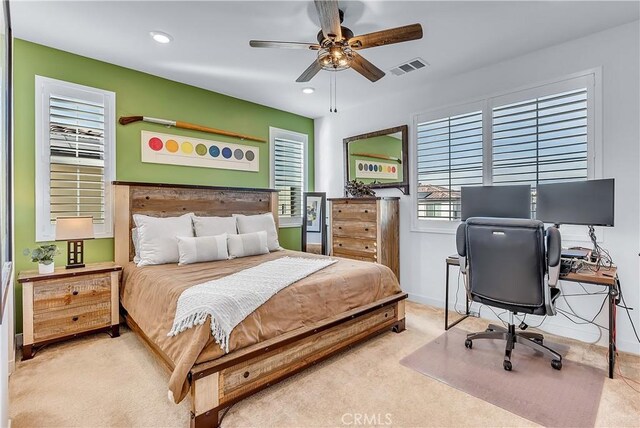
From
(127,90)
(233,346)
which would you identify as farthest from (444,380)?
(127,90)

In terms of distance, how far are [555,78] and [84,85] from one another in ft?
14.8

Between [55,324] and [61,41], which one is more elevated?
[61,41]

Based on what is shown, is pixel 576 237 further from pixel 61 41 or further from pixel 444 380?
pixel 61 41

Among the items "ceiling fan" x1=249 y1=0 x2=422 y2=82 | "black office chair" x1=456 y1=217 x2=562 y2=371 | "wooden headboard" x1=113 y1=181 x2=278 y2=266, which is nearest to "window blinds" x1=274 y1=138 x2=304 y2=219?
"wooden headboard" x1=113 y1=181 x2=278 y2=266

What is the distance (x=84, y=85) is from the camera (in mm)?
3143

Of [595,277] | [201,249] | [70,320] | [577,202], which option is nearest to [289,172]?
[201,249]

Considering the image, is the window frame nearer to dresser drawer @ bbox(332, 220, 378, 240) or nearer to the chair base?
dresser drawer @ bbox(332, 220, 378, 240)

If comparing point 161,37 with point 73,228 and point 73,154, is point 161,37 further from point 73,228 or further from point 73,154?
point 73,228

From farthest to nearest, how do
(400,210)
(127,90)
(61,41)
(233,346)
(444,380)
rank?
1. (400,210)
2. (127,90)
3. (61,41)
4. (444,380)
5. (233,346)

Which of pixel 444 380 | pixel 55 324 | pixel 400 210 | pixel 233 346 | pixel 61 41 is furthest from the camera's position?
pixel 400 210

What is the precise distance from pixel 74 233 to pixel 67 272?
33 cm

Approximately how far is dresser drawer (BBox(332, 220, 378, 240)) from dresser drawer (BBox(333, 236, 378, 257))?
6cm

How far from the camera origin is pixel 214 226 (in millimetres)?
3551

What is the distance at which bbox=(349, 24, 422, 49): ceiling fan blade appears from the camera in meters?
2.05
